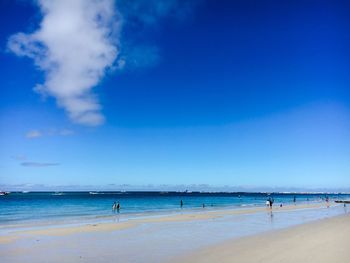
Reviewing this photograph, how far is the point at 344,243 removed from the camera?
17688 mm

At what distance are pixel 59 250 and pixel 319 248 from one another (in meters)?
12.9

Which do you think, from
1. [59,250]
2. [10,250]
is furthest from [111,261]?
[10,250]

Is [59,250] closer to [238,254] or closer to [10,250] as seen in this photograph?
[10,250]

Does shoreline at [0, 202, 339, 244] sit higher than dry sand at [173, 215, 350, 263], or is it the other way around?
dry sand at [173, 215, 350, 263]

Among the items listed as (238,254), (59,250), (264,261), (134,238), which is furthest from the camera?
(134,238)

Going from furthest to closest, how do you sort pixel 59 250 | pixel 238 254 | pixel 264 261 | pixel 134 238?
pixel 134 238 → pixel 59 250 → pixel 238 254 → pixel 264 261

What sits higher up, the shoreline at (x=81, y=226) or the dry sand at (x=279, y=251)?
the dry sand at (x=279, y=251)

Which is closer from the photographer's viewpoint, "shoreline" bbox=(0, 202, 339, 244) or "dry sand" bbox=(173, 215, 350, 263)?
"dry sand" bbox=(173, 215, 350, 263)

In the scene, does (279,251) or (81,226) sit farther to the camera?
(81,226)

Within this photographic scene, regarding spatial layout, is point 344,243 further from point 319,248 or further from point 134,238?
point 134,238

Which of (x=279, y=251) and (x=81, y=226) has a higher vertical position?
(x=279, y=251)

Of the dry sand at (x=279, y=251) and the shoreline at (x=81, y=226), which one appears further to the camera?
the shoreline at (x=81, y=226)

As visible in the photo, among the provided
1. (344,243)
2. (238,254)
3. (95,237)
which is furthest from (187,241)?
(344,243)

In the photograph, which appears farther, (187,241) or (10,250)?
(187,241)
